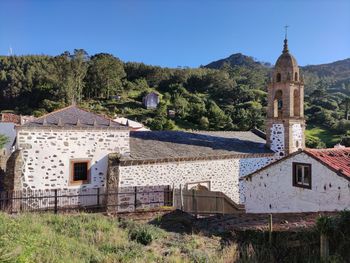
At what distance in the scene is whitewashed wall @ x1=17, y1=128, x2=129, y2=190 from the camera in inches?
601

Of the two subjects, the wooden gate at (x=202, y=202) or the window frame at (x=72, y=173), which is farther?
the wooden gate at (x=202, y=202)

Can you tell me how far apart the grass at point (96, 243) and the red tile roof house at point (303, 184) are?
4.69 m

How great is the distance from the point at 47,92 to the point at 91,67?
11695 millimetres

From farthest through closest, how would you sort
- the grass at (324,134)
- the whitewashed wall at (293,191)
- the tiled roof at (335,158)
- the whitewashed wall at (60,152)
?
the grass at (324,134)
the whitewashed wall at (60,152)
the tiled roof at (335,158)
the whitewashed wall at (293,191)

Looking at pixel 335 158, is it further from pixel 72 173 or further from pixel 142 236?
pixel 72 173

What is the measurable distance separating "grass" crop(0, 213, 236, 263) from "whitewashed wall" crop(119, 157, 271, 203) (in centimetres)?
455

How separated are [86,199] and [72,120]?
375cm

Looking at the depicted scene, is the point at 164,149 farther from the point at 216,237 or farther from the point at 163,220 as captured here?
the point at 216,237

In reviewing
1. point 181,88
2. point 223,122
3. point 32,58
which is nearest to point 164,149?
point 223,122

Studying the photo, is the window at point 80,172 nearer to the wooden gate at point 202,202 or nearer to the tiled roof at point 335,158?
the wooden gate at point 202,202

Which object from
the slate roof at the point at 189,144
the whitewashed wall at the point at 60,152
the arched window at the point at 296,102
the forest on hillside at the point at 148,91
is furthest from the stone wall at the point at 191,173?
the forest on hillside at the point at 148,91

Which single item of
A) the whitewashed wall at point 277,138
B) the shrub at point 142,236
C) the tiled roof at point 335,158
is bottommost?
the shrub at point 142,236

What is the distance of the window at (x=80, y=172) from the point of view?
1603 cm

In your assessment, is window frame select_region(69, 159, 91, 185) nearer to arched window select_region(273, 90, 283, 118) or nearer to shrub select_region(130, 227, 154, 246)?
shrub select_region(130, 227, 154, 246)
